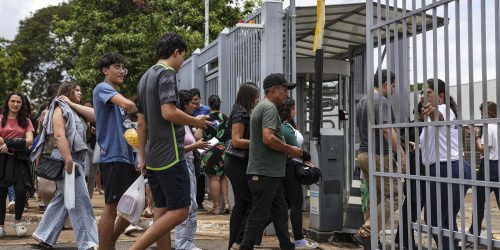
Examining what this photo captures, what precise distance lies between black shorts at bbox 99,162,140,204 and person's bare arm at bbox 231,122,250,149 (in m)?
1.05

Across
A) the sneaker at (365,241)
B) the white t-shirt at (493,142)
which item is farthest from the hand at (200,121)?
the sneaker at (365,241)

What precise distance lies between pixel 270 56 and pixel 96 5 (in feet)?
70.6

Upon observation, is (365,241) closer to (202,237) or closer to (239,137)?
(239,137)

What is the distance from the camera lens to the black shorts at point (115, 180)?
6.02 m

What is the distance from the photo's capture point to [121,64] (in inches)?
247

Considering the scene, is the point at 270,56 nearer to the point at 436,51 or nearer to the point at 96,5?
the point at 436,51

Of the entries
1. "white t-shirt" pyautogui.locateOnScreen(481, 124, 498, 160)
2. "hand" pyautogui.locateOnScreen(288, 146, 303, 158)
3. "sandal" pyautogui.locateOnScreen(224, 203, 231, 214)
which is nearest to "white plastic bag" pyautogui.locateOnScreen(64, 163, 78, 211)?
"hand" pyautogui.locateOnScreen(288, 146, 303, 158)

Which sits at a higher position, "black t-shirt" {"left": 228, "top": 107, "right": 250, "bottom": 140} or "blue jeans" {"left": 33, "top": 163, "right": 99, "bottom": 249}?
"black t-shirt" {"left": 228, "top": 107, "right": 250, "bottom": 140}

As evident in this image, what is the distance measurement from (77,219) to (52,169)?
1.84 ft

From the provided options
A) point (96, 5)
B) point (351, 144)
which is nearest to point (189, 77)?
point (351, 144)

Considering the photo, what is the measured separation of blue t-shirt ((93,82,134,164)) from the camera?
6035 mm

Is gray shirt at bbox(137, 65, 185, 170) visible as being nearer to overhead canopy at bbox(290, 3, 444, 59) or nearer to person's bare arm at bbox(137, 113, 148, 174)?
person's bare arm at bbox(137, 113, 148, 174)

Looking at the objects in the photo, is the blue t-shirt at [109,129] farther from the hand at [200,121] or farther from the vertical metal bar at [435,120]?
the vertical metal bar at [435,120]

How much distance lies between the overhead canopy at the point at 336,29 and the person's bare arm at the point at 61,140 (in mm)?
4017
